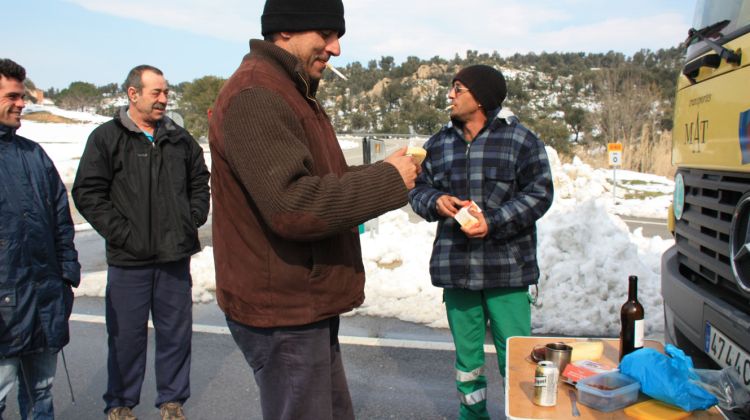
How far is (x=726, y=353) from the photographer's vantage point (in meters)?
2.56

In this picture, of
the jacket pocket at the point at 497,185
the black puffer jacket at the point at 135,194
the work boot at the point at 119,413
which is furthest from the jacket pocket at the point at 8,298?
the jacket pocket at the point at 497,185

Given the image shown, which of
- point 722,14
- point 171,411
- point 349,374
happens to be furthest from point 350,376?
point 722,14

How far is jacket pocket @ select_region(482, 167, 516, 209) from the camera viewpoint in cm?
355

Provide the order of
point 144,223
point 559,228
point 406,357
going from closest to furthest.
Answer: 1. point 144,223
2. point 406,357
3. point 559,228

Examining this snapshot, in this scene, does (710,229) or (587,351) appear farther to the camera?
(710,229)

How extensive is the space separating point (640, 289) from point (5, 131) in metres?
5.43

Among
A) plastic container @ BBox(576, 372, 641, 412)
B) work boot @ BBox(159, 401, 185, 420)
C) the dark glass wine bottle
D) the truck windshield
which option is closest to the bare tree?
the truck windshield

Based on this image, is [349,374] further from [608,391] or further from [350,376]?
[608,391]

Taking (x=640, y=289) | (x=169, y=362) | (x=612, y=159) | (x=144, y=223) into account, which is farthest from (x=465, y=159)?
(x=612, y=159)

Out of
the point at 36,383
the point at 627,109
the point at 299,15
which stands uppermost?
the point at 627,109

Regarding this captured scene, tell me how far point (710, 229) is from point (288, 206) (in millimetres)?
2214

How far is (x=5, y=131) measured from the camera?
3.34m

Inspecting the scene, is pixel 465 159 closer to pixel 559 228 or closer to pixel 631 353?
pixel 631 353

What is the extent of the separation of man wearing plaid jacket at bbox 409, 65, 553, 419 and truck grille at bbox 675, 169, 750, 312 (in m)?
0.75
